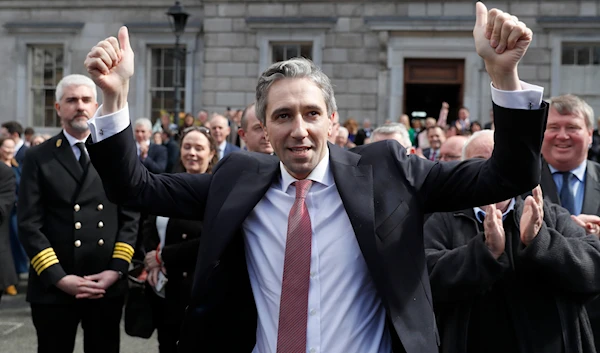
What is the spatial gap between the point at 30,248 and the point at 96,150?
2254mm

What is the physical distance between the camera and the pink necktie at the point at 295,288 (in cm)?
236

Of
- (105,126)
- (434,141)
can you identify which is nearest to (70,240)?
(105,126)

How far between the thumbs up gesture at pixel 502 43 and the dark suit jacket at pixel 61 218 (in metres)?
3.02

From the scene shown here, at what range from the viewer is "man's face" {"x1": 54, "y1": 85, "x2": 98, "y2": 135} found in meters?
4.32

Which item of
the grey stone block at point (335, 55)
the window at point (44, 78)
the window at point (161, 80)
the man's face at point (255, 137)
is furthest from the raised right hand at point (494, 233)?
the window at point (44, 78)

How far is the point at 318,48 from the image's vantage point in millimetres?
17578

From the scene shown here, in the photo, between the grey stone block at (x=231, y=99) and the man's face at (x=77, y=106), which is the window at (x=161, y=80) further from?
the man's face at (x=77, y=106)

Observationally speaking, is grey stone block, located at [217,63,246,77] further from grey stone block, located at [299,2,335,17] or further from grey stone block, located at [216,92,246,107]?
grey stone block, located at [299,2,335,17]

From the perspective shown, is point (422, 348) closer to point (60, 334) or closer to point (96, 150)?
point (96, 150)

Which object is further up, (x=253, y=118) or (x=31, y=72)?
(x=31, y=72)

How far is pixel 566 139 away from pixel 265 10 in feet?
47.5

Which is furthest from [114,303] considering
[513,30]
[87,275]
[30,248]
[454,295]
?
[513,30]

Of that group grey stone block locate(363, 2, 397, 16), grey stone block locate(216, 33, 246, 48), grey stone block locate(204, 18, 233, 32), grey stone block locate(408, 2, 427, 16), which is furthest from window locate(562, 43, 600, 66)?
grey stone block locate(204, 18, 233, 32)

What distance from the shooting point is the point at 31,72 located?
773 inches
